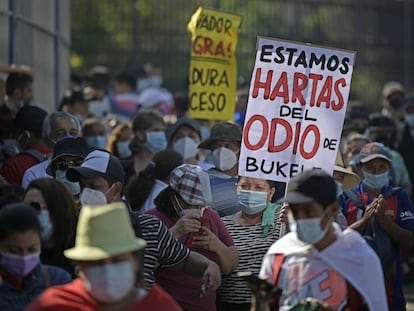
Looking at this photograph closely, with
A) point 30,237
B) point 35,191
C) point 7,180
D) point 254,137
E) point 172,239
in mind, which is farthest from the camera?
point 7,180

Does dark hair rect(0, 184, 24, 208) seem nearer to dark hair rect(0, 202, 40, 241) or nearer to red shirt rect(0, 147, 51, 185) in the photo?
dark hair rect(0, 202, 40, 241)

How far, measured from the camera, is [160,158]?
12.3 m

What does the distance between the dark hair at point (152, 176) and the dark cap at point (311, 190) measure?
4447mm

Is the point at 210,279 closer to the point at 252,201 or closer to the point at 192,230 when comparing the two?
the point at 192,230

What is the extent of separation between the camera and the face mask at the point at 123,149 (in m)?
15.6

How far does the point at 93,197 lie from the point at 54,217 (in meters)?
0.66

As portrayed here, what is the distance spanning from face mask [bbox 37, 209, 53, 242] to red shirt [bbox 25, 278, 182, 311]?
165 cm

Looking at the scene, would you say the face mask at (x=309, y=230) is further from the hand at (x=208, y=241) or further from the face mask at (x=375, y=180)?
the face mask at (x=375, y=180)

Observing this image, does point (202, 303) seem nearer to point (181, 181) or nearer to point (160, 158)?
point (181, 181)

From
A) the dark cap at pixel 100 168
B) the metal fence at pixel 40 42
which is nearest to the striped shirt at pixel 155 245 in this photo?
the dark cap at pixel 100 168

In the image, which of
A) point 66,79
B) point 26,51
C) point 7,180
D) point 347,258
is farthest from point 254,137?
point 66,79

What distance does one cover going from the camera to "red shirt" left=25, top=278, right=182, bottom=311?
22.7 feet

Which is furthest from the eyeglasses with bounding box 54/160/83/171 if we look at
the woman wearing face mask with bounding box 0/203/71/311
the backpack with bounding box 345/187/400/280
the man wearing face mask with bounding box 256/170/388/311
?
the man wearing face mask with bounding box 256/170/388/311

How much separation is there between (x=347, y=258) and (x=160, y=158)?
4.65 meters
